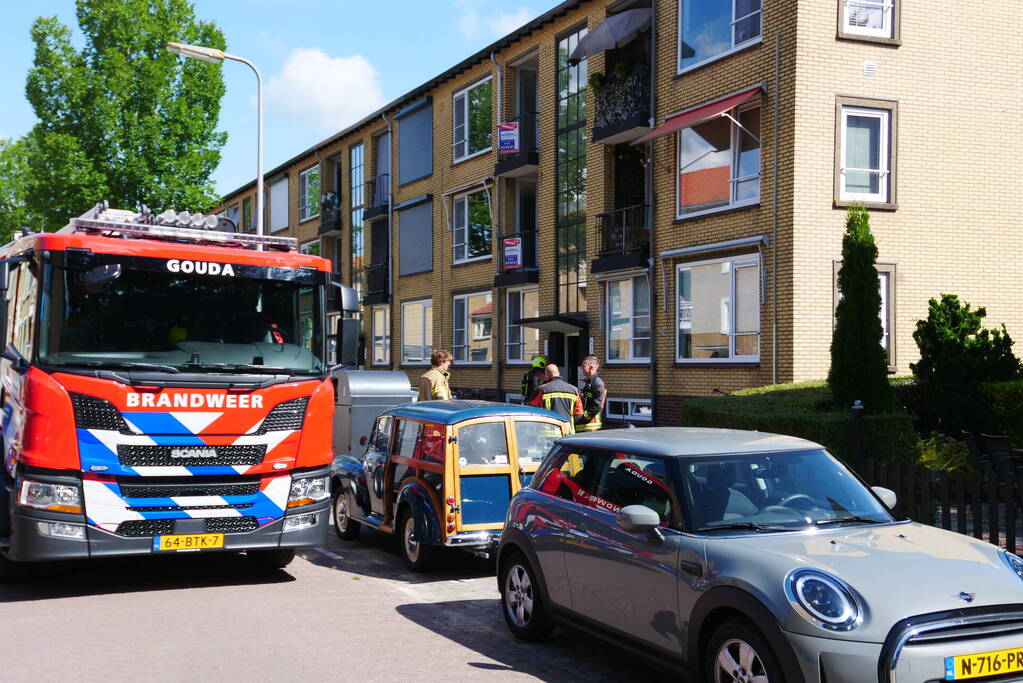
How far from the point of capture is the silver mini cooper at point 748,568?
4.50 m

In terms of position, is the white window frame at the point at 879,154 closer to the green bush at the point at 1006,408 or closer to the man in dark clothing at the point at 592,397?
the green bush at the point at 1006,408

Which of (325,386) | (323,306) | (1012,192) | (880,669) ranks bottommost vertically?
(880,669)

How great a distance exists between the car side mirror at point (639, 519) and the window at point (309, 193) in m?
37.5

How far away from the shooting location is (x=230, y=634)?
6.98 m

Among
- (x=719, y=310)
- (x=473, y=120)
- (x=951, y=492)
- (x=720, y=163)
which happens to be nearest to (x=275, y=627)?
(x=951, y=492)

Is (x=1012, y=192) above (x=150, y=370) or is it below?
above

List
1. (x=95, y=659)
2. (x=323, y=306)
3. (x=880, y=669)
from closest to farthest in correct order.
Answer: (x=880, y=669) → (x=95, y=659) → (x=323, y=306)

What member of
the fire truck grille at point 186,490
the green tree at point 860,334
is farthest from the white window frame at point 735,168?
the fire truck grille at point 186,490

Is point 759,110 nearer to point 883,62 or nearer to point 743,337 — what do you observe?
point 883,62

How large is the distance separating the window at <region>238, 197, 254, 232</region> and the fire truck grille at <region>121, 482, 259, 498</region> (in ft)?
143

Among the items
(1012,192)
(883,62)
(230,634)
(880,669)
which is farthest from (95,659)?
(1012,192)

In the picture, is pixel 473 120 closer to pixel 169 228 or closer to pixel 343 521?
pixel 343 521

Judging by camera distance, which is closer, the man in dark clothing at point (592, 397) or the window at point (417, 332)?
the man in dark clothing at point (592, 397)

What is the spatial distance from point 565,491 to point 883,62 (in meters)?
14.0
